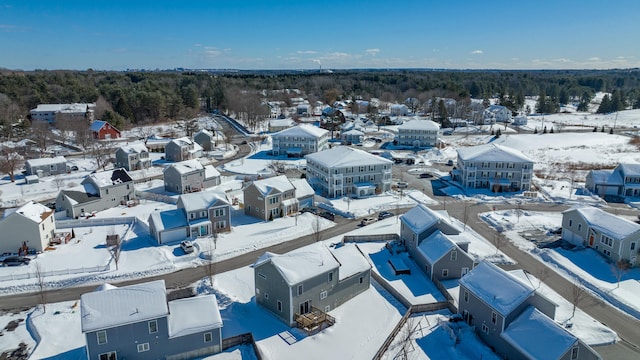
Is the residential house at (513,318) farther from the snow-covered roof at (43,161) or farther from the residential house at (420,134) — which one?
the snow-covered roof at (43,161)

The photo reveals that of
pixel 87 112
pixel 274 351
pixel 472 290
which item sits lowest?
pixel 274 351

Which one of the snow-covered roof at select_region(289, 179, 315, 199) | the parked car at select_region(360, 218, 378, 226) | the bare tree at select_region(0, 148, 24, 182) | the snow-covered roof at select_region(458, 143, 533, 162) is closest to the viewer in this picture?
the parked car at select_region(360, 218, 378, 226)

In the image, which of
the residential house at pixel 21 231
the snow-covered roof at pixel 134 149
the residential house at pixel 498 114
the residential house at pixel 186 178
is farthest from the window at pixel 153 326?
the residential house at pixel 498 114

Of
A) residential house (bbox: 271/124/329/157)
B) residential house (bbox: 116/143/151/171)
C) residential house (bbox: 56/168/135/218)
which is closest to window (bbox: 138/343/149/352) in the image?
residential house (bbox: 56/168/135/218)

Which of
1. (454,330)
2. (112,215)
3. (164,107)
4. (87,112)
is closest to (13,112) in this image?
(87,112)

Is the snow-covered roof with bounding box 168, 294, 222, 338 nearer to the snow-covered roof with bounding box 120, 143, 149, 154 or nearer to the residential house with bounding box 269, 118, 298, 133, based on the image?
the snow-covered roof with bounding box 120, 143, 149, 154

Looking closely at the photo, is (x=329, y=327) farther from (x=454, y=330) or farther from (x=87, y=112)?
(x=87, y=112)

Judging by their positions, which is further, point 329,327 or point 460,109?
point 460,109
